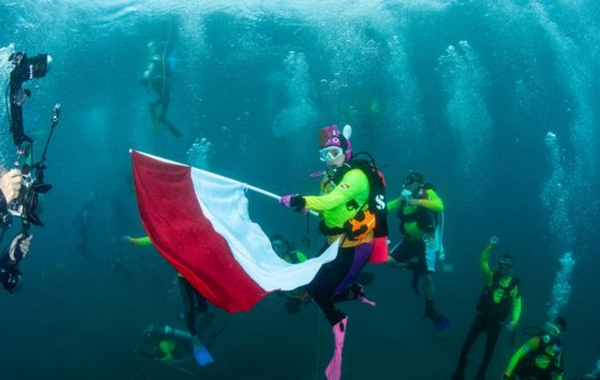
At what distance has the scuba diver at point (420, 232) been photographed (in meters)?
8.91

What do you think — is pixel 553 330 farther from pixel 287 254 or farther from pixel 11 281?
pixel 11 281

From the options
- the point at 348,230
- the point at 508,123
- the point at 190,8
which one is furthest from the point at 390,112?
the point at 348,230

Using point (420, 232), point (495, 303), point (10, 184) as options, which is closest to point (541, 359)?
point (495, 303)

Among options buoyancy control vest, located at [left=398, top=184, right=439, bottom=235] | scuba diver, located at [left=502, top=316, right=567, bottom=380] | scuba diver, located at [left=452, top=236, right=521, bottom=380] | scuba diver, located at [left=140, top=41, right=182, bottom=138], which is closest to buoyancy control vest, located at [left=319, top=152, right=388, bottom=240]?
buoyancy control vest, located at [left=398, top=184, right=439, bottom=235]

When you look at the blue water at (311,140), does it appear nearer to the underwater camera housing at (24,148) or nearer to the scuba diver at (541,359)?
the scuba diver at (541,359)

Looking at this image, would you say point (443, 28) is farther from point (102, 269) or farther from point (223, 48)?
→ point (102, 269)

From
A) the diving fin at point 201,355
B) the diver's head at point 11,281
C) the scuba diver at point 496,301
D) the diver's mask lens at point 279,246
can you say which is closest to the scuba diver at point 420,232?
the scuba diver at point 496,301

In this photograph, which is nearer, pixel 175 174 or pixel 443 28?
pixel 175 174

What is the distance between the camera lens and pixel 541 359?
8211 millimetres

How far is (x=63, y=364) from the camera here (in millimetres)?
18391

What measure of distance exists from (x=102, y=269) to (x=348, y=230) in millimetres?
31826

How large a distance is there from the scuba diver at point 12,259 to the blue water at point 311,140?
37.0ft

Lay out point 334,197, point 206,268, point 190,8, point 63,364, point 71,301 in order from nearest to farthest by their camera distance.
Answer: point 334,197 < point 206,268 < point 63,364 < point 190,8 < point 71,301

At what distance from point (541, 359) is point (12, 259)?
8345mm
